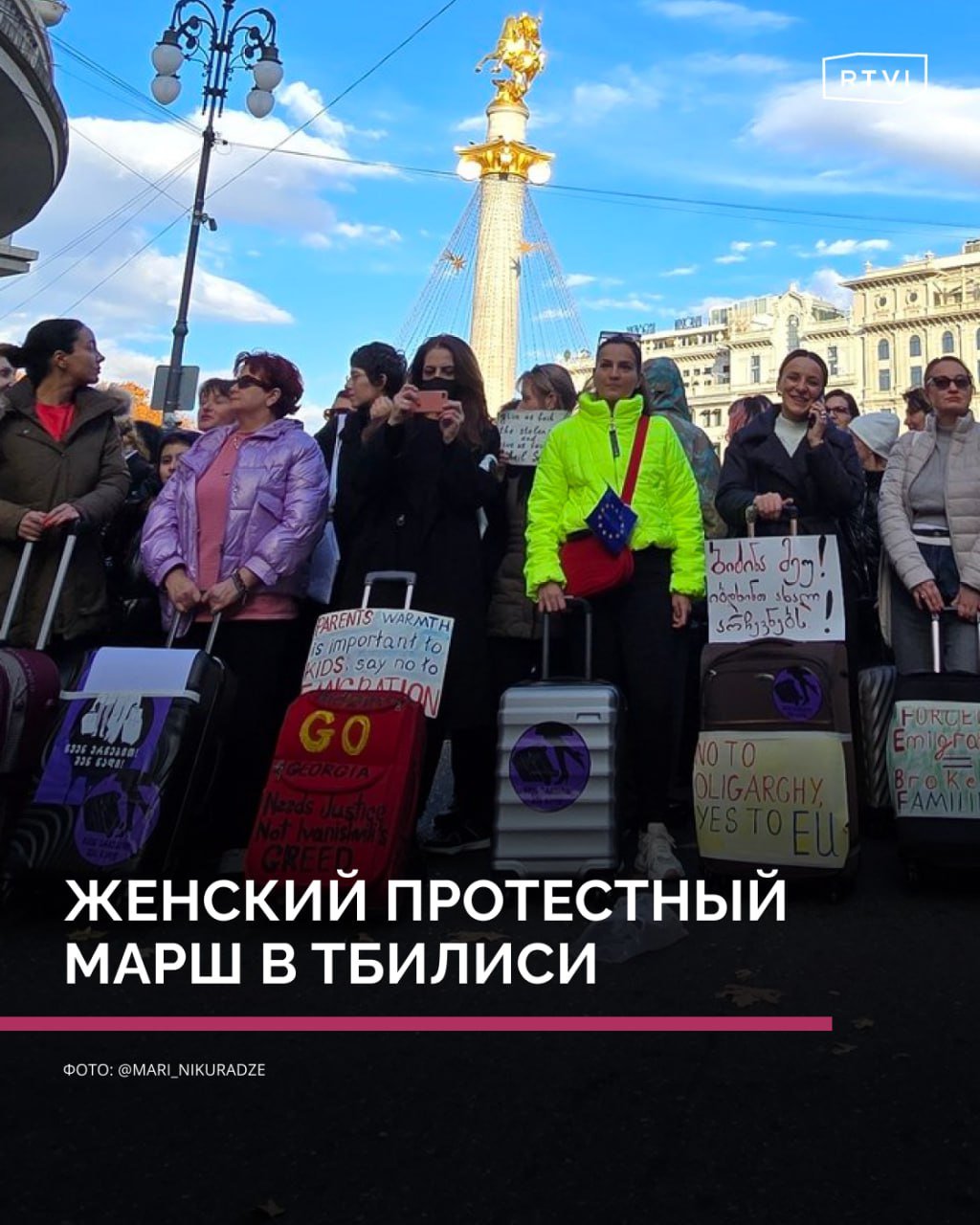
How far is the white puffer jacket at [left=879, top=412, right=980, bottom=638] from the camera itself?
17.0ft

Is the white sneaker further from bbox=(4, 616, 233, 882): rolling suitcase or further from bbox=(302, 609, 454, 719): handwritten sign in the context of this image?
bbox=(4, 616, 233, 882): rolling suitcase

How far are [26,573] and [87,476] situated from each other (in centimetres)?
46

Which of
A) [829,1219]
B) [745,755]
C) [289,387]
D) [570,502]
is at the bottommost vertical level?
[829,1219]

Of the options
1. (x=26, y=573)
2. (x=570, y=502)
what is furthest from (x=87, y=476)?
(x=570, y=502)

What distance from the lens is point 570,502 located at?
202 inches

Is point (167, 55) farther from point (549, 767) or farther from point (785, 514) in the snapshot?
point (549, 767)

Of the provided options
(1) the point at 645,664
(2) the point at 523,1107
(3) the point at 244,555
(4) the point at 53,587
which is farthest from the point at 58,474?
(2) the point at 523,1107

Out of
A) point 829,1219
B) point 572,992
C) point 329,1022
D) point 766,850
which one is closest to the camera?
point 829,1219

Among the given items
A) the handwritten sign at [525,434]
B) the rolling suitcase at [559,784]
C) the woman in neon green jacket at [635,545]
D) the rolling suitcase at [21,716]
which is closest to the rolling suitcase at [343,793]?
the rolling suitcase at [559,784]

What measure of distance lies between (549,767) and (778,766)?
2.65 ft

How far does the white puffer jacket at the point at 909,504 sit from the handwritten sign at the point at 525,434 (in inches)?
58.8

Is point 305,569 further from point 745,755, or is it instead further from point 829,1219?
point 829,1219

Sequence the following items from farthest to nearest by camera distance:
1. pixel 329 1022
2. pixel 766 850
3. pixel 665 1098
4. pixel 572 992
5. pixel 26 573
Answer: pixel 26 573, pixel 766 850, pixel 572 992, pixel 329 1022, pixel 665 1098

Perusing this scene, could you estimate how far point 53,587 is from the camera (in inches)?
197
